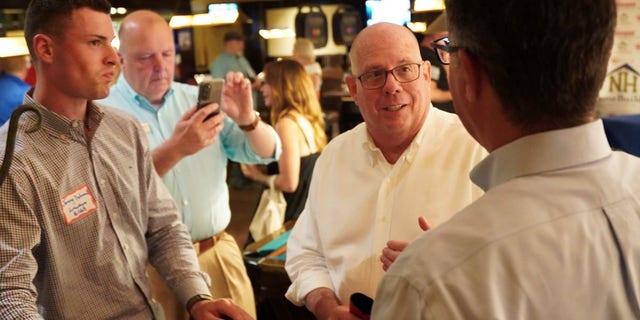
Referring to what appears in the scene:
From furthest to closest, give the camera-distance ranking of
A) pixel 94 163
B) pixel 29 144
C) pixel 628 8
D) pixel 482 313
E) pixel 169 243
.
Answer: pixel 628 8, pixel 169 243, pixel 94 163, pixel 29 144, pixel 482 313

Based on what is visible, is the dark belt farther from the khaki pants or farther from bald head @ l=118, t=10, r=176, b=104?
bald head @ l=118, t=10, r=176, b=104

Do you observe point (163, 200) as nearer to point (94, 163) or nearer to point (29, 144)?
point (94, 163)

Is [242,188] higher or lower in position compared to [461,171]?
lower

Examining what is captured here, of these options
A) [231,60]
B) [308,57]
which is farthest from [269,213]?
[231,60]

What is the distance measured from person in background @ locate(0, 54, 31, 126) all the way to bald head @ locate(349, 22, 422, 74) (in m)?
2.73

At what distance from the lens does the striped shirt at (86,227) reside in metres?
1.39

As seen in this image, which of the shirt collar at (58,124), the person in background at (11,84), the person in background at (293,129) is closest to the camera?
the shirt collar at (58,124)

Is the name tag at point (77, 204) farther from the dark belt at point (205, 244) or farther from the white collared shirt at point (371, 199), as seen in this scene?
the dark belt at point (205, 244)

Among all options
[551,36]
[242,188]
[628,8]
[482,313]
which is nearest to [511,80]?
[551,36]

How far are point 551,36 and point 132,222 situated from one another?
4.18ft

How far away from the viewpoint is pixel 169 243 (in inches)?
70.7

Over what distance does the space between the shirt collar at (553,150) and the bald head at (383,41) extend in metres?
0.84

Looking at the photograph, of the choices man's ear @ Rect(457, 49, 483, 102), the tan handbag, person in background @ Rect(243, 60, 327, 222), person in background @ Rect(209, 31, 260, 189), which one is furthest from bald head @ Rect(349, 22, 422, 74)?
person in background @ Rect(209, 31, 260, 189)

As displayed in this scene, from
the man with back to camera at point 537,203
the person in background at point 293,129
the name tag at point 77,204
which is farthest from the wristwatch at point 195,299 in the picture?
the person in background at point 293,129
